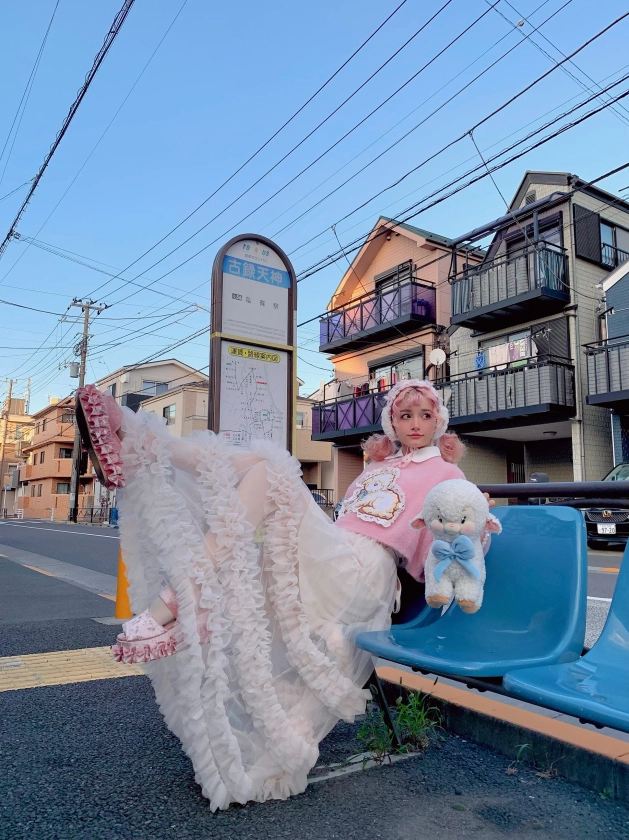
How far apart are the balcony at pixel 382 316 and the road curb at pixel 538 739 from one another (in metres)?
17.1

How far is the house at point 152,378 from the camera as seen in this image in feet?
118

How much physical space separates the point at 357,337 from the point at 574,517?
19234 mm

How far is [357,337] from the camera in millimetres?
20984

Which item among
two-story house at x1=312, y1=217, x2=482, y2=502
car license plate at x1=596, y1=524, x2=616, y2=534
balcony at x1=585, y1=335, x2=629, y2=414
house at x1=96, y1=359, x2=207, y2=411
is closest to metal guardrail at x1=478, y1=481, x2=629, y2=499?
car license plate at x1=596, y1=524, x2=616, y2=534

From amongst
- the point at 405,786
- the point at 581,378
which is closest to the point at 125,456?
the point at 405,786

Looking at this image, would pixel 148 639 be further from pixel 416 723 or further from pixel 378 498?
pixel 416 723

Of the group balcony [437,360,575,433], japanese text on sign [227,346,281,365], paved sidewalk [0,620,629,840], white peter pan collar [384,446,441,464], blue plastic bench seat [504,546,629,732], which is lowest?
paved sidewalk [0,620,629,840]

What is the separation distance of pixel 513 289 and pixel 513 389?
2.55 metres

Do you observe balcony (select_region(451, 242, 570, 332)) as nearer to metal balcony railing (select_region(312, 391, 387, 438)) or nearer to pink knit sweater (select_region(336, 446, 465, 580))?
metal balcony railing (select_region(312, 391, 387, 438))

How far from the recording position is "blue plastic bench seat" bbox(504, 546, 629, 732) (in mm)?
1278

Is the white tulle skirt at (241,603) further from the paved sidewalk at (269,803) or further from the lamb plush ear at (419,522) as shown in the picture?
the lamb plush ear at (419,522)

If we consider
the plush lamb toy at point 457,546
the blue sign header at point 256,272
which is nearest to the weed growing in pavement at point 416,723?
the plush lamb toy at point 457,546

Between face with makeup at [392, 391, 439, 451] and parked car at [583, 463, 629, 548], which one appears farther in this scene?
parked car at [583, 463, 629, 548]

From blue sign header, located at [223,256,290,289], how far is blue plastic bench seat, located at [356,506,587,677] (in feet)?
8.32
